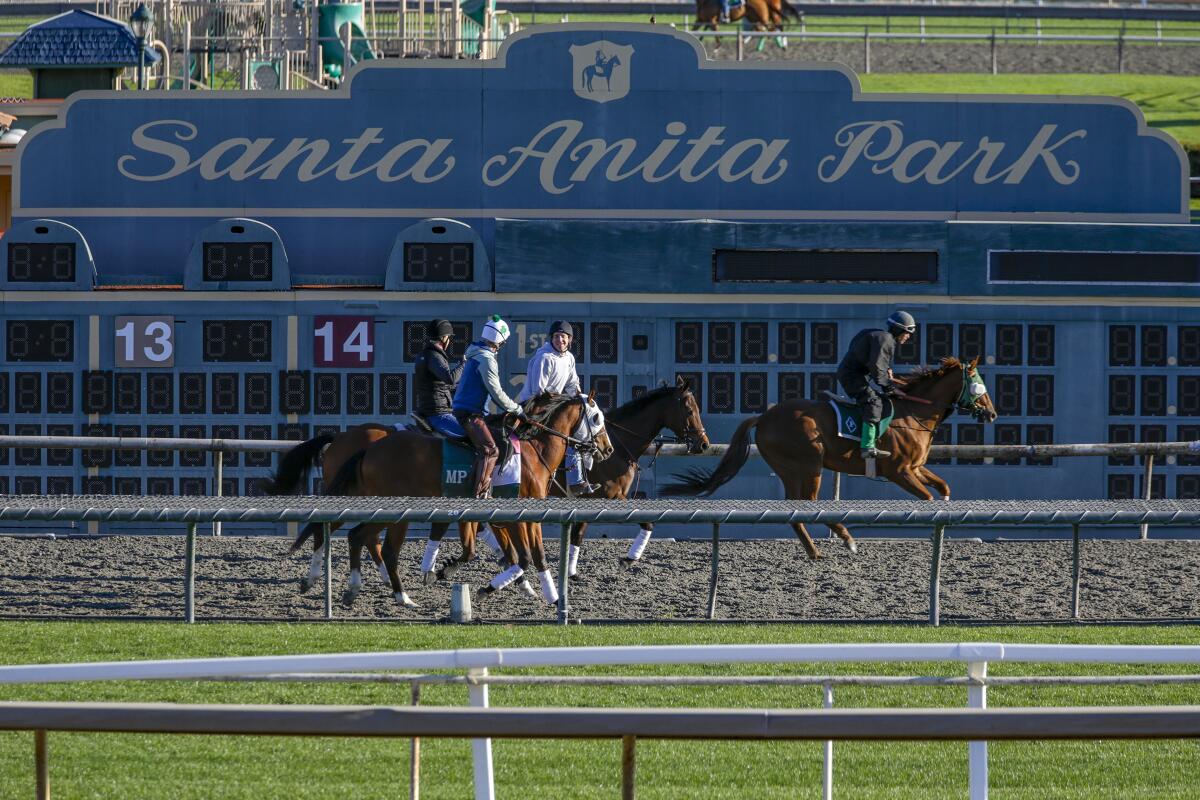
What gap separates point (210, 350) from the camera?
17.2m

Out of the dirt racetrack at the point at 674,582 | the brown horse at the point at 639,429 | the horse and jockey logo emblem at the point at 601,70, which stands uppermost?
the horse and jockey logo emblem at the point at 601,70

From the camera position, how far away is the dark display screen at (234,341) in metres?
17.2

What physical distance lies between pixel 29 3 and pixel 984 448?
37075 millimetres

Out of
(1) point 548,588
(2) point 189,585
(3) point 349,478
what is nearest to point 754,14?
(3) point 349,478

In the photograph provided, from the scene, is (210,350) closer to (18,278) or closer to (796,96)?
(18,278)

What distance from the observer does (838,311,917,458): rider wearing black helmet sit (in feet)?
52.0

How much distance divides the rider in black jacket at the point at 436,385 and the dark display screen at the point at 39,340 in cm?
457

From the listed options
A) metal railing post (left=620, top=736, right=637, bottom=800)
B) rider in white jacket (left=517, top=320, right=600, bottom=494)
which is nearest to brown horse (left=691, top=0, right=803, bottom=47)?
rider in white jacket (left=517, top=320, right=600, bottom=494)

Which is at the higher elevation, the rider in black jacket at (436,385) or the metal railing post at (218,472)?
the rider in black jacket at (436,385)

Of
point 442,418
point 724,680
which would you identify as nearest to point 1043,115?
point 442,418

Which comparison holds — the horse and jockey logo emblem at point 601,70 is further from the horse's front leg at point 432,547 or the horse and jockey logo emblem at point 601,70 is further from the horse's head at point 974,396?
the horse's front leg at point 432,547

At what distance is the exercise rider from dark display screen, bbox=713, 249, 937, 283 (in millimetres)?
1258

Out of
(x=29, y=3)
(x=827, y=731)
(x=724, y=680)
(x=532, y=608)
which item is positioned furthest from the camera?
(x=29, y=3)

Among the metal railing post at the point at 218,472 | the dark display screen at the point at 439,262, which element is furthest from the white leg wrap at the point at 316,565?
the dark display screen at the point at 439,262
